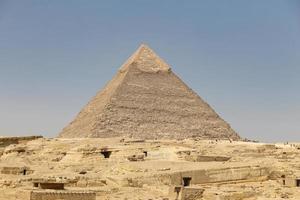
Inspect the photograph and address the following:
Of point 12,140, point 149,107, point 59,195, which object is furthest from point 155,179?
point 149,107

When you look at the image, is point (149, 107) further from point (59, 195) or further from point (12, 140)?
point (59, 195)

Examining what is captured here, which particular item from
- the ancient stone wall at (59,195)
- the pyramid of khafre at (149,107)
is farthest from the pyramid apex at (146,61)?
the ancient stone wall at (59,195)

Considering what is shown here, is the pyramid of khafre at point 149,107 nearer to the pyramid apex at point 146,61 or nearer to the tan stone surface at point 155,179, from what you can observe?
the pyramid apex at point 146,61

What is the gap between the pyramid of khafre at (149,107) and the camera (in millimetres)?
68375

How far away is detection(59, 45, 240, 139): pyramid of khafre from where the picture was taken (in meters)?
68.4

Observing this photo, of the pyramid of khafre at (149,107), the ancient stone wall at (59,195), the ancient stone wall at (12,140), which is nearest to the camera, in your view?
the ancient stone wall at (59,195)

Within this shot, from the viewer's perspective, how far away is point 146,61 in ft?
251

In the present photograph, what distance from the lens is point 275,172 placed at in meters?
13.0

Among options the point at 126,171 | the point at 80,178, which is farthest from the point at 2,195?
the point at 126,171

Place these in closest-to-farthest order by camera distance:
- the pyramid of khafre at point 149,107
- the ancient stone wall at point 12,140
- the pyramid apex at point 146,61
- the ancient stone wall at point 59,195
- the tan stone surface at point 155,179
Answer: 1. the ancient stone wall at point 59,195
2. the tan stone surface at point 155,179
3. the ancient stone wall at point 12,140
4. the pyramid of khafre at point 149,107
5. the pyramid apex at point 146,61

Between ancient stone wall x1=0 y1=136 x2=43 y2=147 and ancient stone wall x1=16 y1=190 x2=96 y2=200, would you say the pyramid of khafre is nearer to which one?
ancient stone wall x1=0 y1=136 x2=43 y2=147

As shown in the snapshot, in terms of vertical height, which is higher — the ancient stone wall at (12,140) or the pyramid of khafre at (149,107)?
the pyramid of khafre at (149,107)

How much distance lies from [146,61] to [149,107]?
20.9 feet

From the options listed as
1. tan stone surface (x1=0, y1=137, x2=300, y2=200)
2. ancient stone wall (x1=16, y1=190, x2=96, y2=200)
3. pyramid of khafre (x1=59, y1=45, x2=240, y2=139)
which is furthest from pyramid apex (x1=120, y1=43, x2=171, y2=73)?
ancient stone wall (x1=16, y1=190, x2=96, y2=200)
